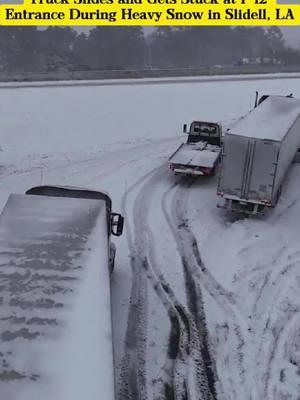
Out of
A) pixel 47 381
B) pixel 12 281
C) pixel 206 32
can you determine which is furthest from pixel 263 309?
pixel 206 32

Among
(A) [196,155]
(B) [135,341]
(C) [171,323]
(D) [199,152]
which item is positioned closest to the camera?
(B) [135,341]

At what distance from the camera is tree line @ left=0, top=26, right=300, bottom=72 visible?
95500mm

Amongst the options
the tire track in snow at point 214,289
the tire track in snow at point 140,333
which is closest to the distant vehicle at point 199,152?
the tire track in snow at point 214,289

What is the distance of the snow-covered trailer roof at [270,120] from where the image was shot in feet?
57.8

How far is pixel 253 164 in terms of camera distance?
57.2 ft

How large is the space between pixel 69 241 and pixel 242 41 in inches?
4863

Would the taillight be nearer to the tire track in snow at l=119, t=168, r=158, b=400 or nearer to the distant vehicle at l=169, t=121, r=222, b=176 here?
the distant vehicle at l=169, t=121, r=222, b=176

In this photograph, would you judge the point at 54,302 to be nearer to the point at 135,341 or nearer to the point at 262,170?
the point at 135,341

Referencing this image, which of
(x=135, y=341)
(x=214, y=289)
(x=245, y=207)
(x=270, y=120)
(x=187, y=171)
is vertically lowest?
(x=135, y=341)

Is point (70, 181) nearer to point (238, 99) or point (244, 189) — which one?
point (244, 189)

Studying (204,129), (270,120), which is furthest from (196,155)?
(270,120)

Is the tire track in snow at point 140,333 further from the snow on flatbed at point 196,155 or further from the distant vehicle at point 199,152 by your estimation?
the snow on flatbed at point 196,155

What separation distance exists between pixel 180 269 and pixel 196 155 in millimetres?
8916

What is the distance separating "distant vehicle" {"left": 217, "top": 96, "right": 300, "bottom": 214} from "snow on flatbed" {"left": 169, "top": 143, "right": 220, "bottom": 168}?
3.37 meters
